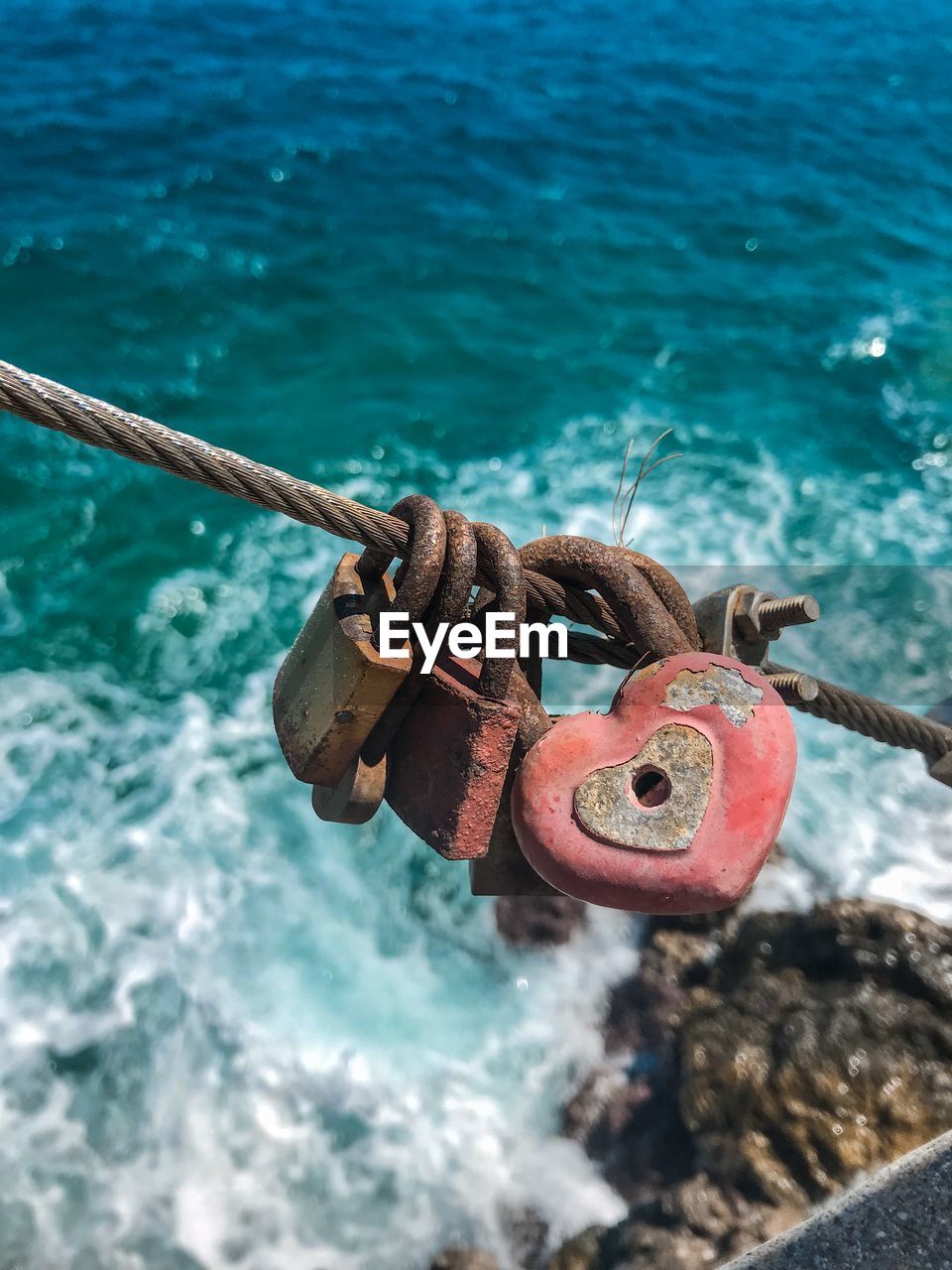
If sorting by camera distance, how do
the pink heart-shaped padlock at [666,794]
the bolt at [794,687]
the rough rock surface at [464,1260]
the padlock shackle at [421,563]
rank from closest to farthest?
1. the pink heart-shaped padlock at [666,794]
2. the padlock shackle at [421,563]
3. the bolt at [794,687]
4. the rough rock surface at [464,1260]

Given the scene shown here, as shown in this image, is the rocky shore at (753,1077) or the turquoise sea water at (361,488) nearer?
the rocky shore at (753,1077)

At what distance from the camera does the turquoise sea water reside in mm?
5164

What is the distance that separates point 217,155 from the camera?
12234 millimetres

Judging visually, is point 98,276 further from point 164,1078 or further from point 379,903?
point 164,1078

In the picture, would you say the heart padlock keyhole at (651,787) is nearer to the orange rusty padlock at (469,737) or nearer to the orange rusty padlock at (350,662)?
the orange rusty padlock at (469,737)

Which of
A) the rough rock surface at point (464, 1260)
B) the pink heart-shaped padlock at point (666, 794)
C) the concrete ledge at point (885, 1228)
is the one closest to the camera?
the pink heart-shaped padlock at point (666, 794)

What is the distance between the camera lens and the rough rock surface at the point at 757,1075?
3803 millimetres

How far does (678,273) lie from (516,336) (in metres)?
2.30

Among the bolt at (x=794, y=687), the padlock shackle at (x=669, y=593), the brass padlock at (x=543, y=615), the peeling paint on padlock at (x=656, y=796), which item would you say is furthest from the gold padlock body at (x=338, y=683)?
the bolt at (x=794, y=687)

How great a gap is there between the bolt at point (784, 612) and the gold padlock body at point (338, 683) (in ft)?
3.27

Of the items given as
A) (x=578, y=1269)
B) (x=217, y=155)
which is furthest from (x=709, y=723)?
(x=217, y=155)

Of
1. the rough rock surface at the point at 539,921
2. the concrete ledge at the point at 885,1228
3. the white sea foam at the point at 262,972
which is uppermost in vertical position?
the concrete ledge at the point at 885,1228

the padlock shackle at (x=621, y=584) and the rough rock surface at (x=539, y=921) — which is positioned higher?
the padlock shackle at (x=621, y=584)

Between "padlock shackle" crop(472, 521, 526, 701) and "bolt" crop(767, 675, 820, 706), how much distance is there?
74 centimetres
